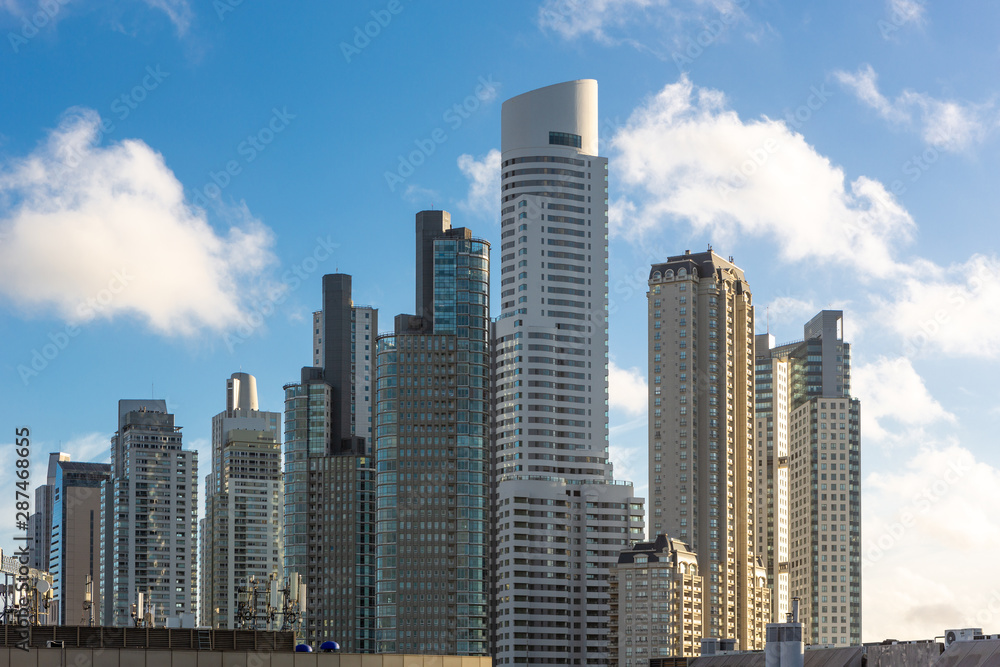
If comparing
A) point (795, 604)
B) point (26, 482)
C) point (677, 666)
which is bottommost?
point (677, 666)

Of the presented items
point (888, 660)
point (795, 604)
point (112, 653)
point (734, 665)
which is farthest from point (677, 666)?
point (112, 653)

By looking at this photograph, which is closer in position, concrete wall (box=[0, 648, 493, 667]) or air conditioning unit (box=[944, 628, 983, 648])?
concrete wall (box=[0, 648, 493, 667])

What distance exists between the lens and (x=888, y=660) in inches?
4040

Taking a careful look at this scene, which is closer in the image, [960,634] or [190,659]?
[190,659]

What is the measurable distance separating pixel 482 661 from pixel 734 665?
4197 cm

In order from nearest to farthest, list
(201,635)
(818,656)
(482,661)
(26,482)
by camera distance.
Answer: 1. (26,482)
2. (201,635)
3. (482,661)
4. (818,656)

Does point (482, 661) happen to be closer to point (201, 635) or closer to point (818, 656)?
point (201, 635)

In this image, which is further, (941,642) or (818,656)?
(818,656)

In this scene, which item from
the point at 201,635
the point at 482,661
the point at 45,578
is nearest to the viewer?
the point at 201,635

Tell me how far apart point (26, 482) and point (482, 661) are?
3352 centimetres

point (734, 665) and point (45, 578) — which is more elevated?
point (45, 578)

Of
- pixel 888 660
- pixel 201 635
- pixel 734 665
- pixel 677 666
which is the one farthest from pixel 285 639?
pixel 677 666

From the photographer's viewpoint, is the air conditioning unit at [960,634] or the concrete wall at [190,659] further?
the air conditioning unit at [960,634]

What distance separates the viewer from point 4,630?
84.6 metres
